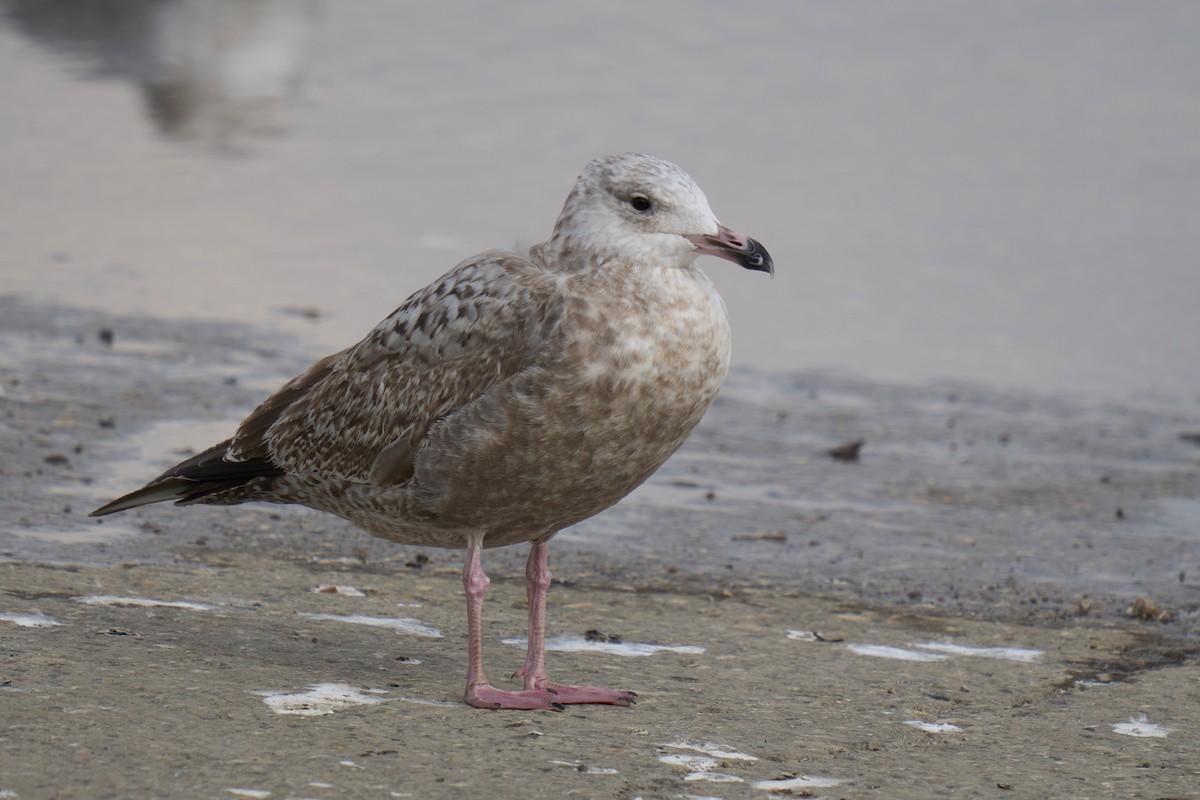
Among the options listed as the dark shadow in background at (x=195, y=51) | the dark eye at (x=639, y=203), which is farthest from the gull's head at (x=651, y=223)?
the dark shadow in background at (x=195, y=51)

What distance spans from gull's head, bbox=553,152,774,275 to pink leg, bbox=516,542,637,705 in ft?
3.50

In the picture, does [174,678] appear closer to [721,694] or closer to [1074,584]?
[721,694]

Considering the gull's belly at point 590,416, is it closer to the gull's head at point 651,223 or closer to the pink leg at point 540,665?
the gull's head at point 651,223

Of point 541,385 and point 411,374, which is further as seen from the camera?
point 411,374

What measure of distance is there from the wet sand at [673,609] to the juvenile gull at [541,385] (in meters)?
0.49

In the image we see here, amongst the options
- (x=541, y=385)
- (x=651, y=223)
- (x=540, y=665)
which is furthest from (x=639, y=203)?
(x=540, y=665)

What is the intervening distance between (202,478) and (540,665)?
1392 mm

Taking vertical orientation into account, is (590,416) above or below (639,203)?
below

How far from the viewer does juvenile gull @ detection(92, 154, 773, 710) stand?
17.6 feet

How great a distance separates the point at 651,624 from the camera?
21.9 ft

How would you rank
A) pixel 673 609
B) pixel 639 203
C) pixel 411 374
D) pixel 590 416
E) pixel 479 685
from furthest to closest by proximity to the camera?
pixel 673 609 < pixel 411 374 < pixel 639 203 < pixel 479 685 < pixel 590 416

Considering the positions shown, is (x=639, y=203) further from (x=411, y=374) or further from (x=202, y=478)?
(x=202, y=478)

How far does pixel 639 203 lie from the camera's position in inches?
221

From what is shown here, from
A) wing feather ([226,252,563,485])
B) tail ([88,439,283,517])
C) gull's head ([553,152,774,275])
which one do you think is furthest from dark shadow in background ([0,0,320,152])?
gull's head ([553,152,774,275])
